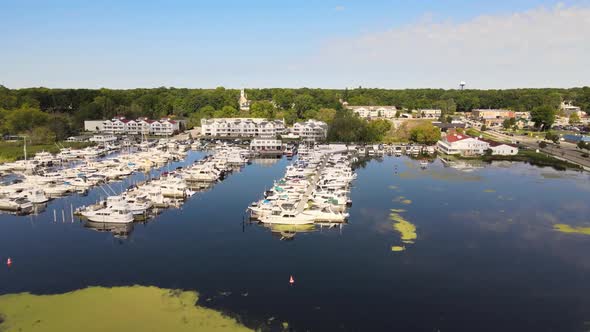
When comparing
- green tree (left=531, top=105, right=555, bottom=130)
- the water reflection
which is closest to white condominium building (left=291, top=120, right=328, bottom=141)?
green tree (left=531, top=105, right=555, bottom=130)

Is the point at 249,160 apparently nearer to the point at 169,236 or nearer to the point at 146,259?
the point at 169,236

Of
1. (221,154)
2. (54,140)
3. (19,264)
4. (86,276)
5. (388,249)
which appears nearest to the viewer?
(86,276)

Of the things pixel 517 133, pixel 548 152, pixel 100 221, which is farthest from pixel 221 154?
pixel 517 133

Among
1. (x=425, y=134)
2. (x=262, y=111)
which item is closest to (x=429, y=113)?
(x=425, y=134)

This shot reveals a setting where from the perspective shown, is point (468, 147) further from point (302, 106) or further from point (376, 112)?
point (302, 106)

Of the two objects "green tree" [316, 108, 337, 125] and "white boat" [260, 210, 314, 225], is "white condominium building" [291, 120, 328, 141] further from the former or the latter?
"white boat" [260, 210, 314, 225]

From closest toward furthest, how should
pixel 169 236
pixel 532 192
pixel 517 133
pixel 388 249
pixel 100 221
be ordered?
pixel 388 249 → pixel 169 236 → pixel 100 221 → pixel 532 192 → pixel 517 133

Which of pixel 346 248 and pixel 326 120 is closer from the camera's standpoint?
pixel 346 248
